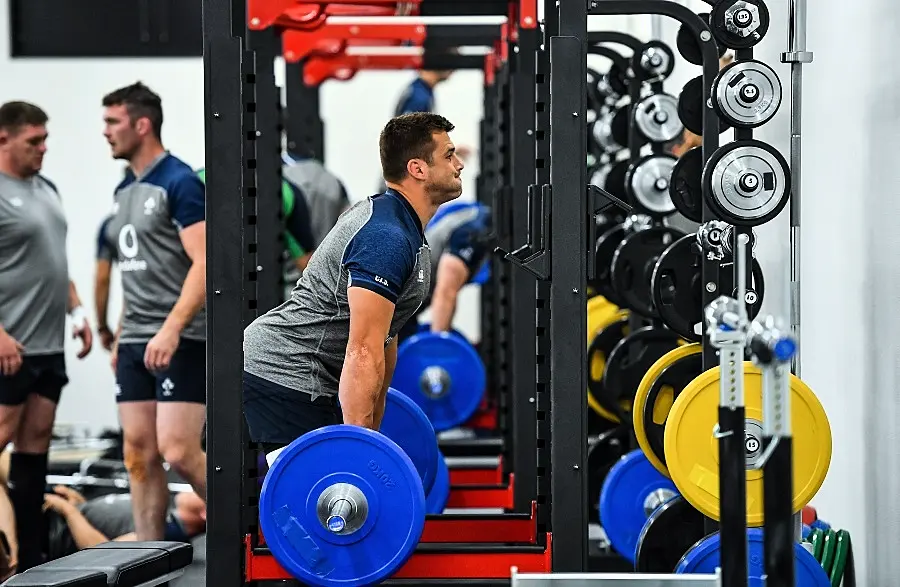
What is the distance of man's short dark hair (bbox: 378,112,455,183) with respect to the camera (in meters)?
3.17

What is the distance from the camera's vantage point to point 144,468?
170 inches

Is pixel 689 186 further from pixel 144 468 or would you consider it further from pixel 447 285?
pixel 447 285

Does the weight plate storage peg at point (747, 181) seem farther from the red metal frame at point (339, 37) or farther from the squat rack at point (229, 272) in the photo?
the red metal frame at point (339, 37)

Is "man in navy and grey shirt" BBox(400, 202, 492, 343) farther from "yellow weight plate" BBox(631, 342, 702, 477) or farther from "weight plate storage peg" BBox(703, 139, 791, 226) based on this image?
"weight plate storage peg" BBox(703, 139, 791, 226)

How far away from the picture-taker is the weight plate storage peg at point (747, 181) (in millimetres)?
3000

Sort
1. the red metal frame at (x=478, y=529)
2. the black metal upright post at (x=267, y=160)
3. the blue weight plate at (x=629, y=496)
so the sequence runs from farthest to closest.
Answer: the black metal upright post at (x=267, y=160)
the blue weight plate at (x=629, y=496)
the red metal frame at (x=478, y=529)

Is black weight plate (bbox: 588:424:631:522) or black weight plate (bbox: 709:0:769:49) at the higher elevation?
black weight plate (bbox: 709:0:769:49)

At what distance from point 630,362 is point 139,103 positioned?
6.10 ft

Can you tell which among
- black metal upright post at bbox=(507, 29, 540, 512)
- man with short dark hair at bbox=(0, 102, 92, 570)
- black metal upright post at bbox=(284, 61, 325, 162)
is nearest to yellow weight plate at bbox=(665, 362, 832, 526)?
black metal upright post at bbox=(507, 29, 540, 512)

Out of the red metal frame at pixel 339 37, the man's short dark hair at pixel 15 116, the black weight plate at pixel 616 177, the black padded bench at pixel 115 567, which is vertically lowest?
the black padded bench at pixel 115 567

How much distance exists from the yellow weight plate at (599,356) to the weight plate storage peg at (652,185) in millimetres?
598

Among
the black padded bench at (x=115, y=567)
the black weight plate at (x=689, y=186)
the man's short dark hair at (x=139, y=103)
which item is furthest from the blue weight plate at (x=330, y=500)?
the man's short dark hair at (x=139, y=103)

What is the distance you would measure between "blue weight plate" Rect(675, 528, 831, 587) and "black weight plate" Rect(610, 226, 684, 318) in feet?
3.76

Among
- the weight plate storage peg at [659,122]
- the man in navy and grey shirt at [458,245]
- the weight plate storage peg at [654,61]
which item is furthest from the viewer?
the man in navy and grey shirt at [458,245]
